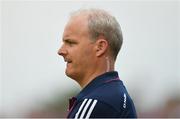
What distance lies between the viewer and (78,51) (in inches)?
160

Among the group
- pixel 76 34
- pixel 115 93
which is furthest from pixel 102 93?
pixel 76 34

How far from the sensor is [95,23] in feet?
13.5

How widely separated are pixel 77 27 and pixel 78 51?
0.13 meters

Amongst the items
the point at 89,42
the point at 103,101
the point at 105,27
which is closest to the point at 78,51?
the point at 89,42

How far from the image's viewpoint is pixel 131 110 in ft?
13.3

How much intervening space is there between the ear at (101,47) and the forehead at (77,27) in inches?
3.1

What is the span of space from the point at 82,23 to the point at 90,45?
0.41ft

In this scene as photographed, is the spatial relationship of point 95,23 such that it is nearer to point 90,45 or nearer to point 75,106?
point 90,45

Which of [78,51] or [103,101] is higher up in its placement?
[78,51]

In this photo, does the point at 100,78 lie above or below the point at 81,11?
below

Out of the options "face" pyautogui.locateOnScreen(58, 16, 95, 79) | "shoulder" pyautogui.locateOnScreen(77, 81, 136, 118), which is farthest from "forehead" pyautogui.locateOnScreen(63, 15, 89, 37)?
"shoulder" pyautogui.locateOnScreen(77, 81, 136, 118)

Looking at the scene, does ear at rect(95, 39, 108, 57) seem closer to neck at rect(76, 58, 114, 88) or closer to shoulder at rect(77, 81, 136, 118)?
neck at rect(76, 58, 114, 88)

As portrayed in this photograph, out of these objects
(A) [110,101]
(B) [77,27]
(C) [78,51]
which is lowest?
(A) [110,101]

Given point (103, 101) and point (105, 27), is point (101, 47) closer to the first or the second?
point (105, 27)
